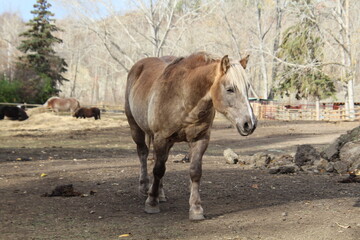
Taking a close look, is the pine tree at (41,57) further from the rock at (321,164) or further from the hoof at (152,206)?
the hoof at (152,206)

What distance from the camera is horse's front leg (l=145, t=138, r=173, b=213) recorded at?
5895mm

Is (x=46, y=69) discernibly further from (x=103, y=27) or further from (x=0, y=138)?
(x=0, y=138)

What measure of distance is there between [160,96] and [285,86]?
4531 cm

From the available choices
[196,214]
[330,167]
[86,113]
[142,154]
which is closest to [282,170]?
[330,167]

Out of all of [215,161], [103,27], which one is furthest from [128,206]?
[103,27]

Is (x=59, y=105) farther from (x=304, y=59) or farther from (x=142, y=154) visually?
(x=142, y=154)

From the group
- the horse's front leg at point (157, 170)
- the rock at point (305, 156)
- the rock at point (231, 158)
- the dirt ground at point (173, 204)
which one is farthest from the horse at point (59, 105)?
the horse's front leg at point (157, 170)

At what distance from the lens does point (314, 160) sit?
1077 centimetres

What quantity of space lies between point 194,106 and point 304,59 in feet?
131

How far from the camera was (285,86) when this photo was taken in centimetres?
4972

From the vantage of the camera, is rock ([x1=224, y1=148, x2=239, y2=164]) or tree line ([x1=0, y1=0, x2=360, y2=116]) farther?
tree line ([x1=0, y1=0, x2=360, y2=116])

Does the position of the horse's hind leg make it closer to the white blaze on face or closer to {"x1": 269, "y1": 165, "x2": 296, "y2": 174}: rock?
the white blaze on face

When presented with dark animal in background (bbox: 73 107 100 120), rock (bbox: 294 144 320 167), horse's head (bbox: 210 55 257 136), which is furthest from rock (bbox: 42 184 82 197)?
dark animal in background (bbox: 73 107 100 120)

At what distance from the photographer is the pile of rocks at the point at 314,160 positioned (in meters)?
9.91
